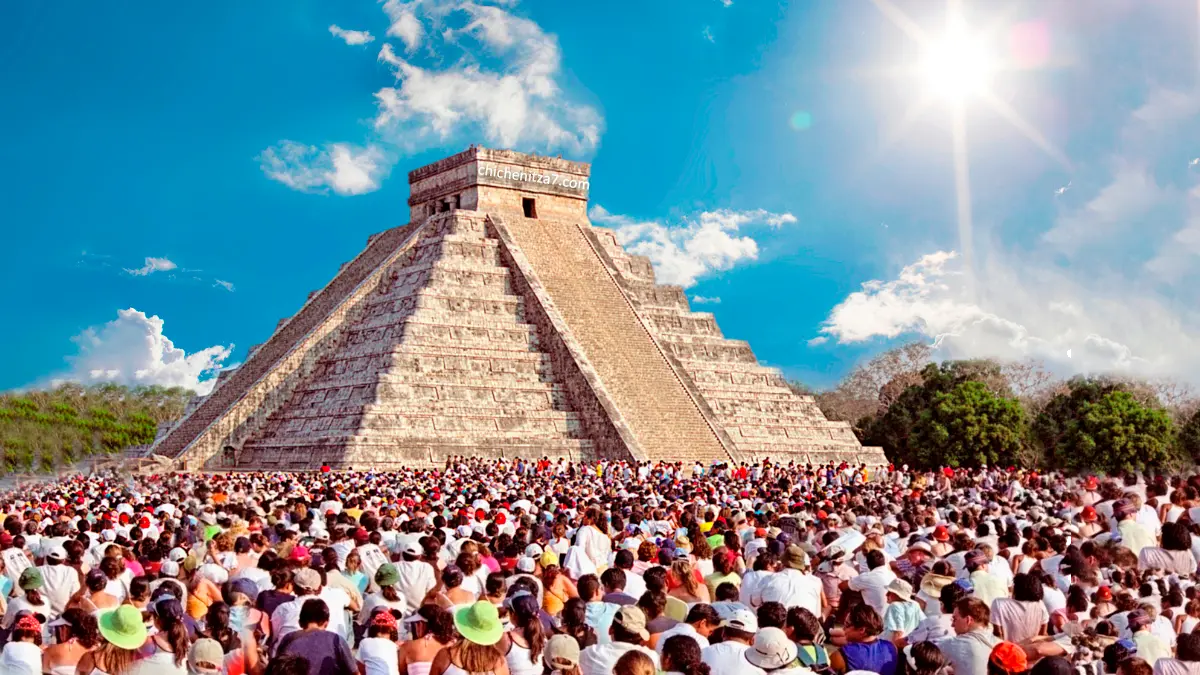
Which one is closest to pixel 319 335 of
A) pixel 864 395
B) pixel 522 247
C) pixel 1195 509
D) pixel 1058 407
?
pixel 522 247

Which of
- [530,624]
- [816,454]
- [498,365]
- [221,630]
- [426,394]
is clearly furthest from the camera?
[816,454]

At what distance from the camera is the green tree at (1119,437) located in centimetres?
4244

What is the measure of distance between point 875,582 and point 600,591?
7.32 feet

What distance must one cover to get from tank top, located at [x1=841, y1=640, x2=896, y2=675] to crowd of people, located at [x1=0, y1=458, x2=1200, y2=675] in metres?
0.01

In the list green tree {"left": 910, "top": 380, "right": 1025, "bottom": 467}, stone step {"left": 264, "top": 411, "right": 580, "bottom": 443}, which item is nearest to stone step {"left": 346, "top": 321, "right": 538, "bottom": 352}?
stone step {"left": 264, "top": 411, "right": 580, "bottom": 443}

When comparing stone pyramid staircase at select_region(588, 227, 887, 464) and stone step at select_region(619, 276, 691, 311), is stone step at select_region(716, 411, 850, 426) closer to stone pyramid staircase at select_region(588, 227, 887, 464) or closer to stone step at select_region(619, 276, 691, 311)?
stone pyramid staircase at select_region(588, 227, 887, 464)

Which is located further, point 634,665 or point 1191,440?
point 1191,440

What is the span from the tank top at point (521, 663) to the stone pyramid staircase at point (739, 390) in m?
30.1

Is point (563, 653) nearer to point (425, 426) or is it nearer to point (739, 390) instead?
point (425, 426)

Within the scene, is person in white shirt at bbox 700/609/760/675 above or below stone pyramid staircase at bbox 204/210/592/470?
below

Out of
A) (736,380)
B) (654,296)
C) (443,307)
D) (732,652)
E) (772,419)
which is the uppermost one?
(654,296)

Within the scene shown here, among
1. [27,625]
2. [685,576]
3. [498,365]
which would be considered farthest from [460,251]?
[27,625]

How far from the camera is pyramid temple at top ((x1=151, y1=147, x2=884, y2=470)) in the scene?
35094 mm

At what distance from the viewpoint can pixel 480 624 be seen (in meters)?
7.05
